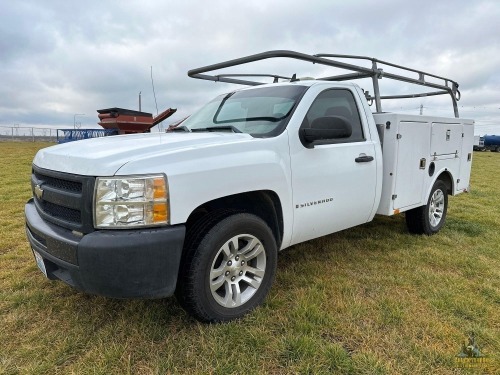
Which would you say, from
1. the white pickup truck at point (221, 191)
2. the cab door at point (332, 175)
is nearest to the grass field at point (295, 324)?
the white pickup truck at point (221, 191)

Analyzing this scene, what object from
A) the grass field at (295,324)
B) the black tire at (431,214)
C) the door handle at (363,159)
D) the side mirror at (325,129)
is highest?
the side mirror at (325,129)

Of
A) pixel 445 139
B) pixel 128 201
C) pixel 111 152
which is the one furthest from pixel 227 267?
pixel 445 139

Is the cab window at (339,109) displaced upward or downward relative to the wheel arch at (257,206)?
upward

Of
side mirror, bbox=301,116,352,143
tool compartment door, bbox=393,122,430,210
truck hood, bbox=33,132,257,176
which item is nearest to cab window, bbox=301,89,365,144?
side mirror, bbox=301,116,352,143

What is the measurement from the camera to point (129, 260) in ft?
7.47

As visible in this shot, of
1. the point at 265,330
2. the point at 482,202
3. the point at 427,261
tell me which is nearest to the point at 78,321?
the point at 265,330

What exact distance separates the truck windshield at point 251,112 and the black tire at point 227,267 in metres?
0.84

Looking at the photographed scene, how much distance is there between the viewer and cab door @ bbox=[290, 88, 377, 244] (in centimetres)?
321

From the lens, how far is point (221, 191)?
8.64ft

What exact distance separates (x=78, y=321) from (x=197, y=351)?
3.31 ft

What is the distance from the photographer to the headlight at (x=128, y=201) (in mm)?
2283

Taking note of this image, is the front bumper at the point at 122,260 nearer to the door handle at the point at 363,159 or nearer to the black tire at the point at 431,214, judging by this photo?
the door handle at the point at 363,159

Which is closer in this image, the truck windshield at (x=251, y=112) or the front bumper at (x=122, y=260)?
the front bumper at (x=122, y=260)

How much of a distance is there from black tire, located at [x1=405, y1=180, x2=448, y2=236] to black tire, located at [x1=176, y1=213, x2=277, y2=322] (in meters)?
2.89
